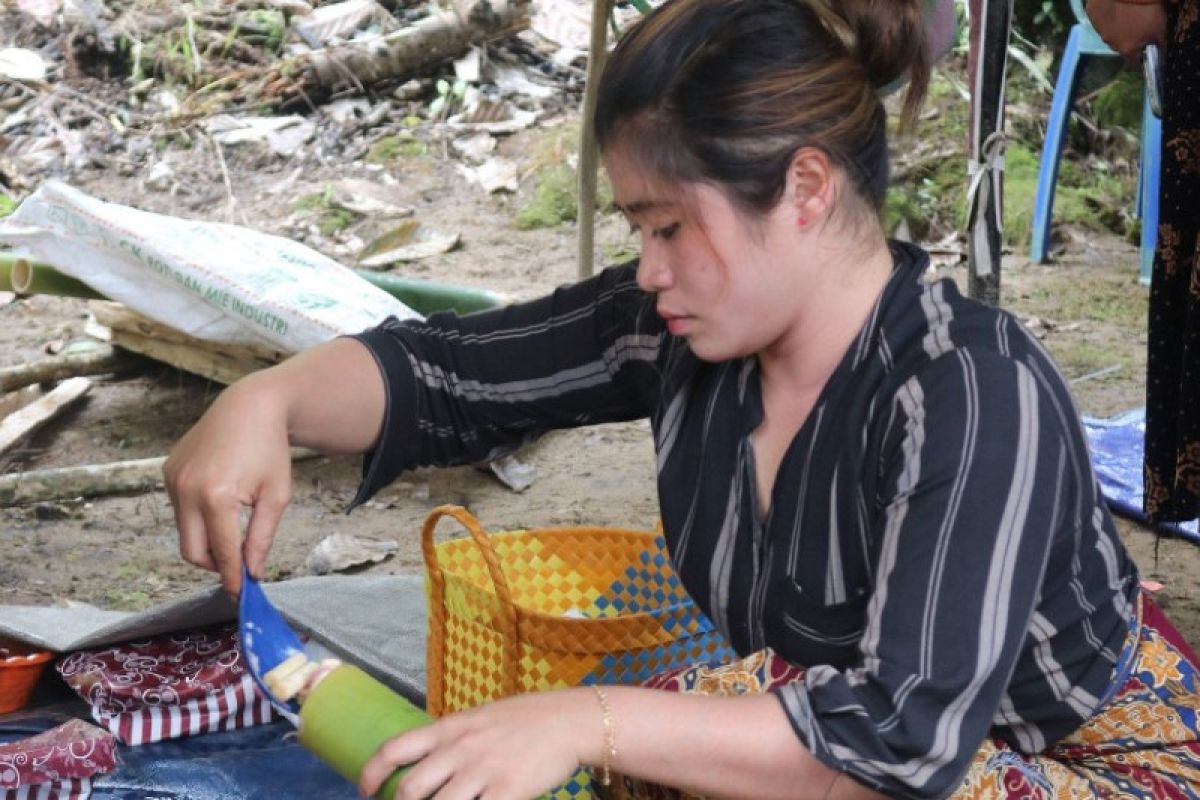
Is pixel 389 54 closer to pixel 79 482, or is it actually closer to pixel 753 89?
pixel 79 482

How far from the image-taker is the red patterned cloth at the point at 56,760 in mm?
2176

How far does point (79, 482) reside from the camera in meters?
3.77

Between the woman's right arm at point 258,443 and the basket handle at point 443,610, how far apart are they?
260 mm

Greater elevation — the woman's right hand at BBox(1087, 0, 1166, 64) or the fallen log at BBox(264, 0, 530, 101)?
the woman's right hand at BBox(1087, 0, 1166, 64)

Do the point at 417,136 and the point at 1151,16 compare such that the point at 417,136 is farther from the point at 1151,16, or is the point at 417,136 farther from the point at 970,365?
the point at 970,365

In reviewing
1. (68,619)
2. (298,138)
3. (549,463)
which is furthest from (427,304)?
(298,138)

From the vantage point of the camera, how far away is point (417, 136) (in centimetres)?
690

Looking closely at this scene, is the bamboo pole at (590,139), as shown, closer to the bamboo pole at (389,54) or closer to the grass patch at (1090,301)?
the grass patch at (1090,301)

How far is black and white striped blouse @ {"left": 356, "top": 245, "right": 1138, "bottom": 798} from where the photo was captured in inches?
55.1

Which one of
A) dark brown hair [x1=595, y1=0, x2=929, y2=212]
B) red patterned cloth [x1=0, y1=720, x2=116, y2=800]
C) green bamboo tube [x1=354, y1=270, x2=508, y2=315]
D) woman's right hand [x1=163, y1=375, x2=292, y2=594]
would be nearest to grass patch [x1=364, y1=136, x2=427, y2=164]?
green bamboo tube [x1=354, y1=270, x2=508, y2=315]

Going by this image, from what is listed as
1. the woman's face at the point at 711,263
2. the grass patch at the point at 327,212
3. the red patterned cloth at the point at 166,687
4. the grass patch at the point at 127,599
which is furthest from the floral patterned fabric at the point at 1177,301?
the grass patch at the point at 327,212

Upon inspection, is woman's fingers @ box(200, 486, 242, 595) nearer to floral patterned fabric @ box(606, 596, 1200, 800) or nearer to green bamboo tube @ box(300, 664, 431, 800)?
green bamboo tube @ box(300, 664, 431, 800)

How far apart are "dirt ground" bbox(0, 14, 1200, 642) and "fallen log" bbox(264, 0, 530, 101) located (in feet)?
1.74

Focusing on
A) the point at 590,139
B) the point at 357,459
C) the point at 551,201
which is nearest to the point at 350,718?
the point at 590,139
